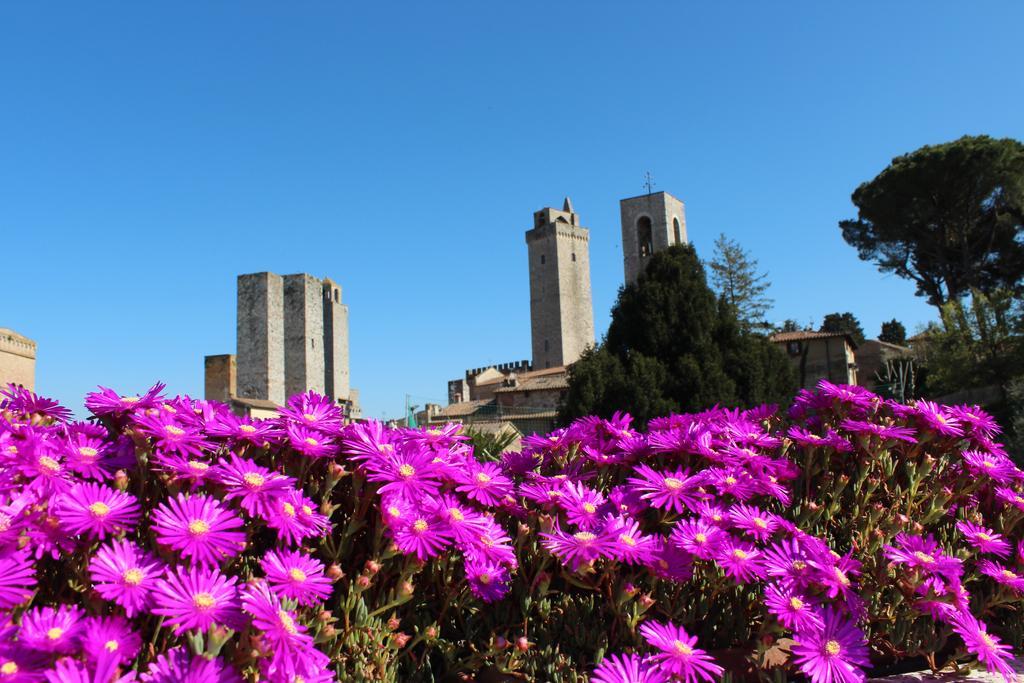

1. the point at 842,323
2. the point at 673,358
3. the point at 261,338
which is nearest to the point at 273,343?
the point at 261,338

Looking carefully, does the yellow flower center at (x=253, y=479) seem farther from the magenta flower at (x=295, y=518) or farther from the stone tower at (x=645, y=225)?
the stone tower at (x=645, y=225)

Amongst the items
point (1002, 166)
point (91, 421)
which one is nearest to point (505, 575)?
point (91, 421)

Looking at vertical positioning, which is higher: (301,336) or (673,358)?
(301,336)

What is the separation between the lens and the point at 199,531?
4.09 feet

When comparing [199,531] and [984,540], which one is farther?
[984,540]

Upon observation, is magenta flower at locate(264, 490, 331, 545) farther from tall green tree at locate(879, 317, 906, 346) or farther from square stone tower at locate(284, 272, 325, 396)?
tall green tree at locate(879, 317, 906, 346)

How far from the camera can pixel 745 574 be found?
60.7 inches

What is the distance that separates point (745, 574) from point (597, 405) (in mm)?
17219

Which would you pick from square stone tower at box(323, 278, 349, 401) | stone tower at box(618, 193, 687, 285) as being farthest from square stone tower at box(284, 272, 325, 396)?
stone tower at box(618, 193, 687, 285)

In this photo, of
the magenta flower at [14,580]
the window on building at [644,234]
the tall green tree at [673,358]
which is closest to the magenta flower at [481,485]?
the magenta flower at [14,580]

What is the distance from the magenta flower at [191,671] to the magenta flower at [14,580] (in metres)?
0.22

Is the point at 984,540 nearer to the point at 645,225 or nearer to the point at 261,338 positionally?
the point at 261,338

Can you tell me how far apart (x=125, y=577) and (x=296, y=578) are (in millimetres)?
247

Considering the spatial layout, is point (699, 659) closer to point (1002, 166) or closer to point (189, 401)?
point (189, 401)
